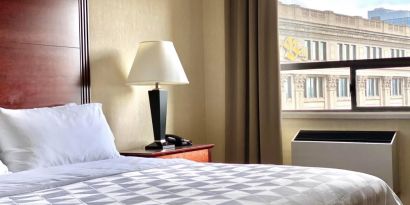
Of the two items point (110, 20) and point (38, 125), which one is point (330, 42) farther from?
point (38, 125)

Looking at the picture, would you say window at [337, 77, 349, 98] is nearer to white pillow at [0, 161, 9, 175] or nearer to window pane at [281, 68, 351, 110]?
window pane at [281, 68, 351, 110]

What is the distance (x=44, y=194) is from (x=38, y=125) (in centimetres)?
80

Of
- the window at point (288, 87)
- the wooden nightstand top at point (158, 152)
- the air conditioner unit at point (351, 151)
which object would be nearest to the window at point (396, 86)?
the air conditioner unit at point (351, 151)

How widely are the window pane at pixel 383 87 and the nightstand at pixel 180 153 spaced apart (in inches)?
48.3

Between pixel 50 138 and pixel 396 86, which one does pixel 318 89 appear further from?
pixel 50 138

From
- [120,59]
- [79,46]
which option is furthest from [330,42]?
[79,46]

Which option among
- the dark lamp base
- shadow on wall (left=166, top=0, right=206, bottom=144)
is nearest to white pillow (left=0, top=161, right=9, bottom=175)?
the dark lamp base

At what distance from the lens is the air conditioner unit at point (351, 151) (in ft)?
→ 11.2

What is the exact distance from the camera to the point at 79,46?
3307mm

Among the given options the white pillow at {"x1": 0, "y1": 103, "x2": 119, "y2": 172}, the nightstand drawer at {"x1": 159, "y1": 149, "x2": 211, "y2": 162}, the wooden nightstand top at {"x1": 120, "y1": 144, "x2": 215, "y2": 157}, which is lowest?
the nightstand drawer at {"x1": 159, "y1": 149, "x2": 211, "y2": 162}

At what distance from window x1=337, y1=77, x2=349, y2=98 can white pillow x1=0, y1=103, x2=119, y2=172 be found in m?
1.91

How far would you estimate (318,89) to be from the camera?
158 inches

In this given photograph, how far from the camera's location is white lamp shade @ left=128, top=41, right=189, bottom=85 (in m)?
3.39

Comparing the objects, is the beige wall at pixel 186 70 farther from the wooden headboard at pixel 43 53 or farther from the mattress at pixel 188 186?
the mattress at pixel 188 186
